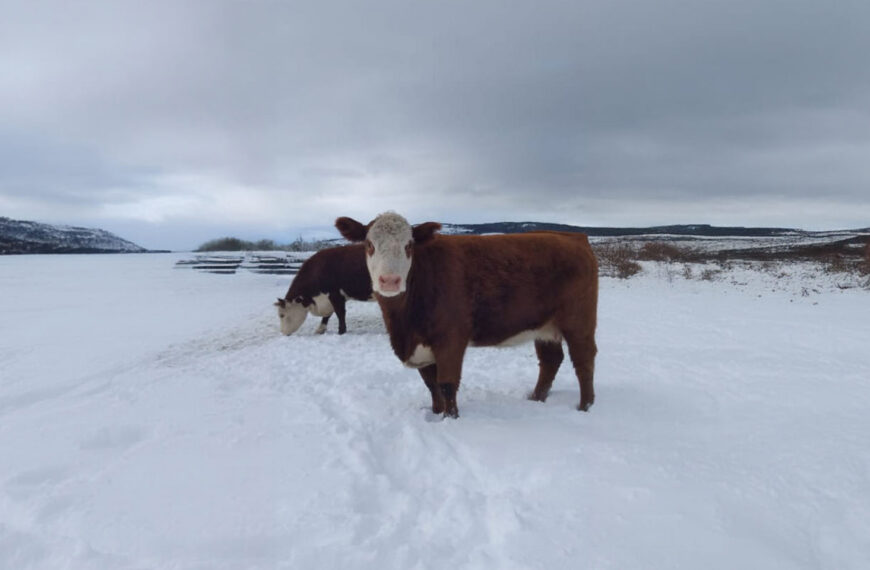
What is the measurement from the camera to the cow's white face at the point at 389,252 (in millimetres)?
3510

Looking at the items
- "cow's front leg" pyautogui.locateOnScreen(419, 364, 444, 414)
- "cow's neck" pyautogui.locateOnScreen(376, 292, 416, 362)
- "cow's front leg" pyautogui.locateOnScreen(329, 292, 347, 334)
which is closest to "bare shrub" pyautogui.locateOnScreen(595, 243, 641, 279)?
"cow's front leg" pyautogui.locateOnScreen(329, 292, 347, 334)

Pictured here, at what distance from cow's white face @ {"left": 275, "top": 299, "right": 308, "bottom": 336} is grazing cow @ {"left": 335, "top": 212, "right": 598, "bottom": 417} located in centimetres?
560

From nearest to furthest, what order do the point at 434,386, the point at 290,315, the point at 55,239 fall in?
the point at 434,386
the point at 290,315
the point at 55,239

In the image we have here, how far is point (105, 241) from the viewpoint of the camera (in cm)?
11500

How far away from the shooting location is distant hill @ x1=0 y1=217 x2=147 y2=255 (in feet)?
252

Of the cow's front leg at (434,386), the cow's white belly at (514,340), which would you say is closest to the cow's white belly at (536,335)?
the cow's white belly at (514,340)

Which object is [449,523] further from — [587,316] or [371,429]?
[587,316]

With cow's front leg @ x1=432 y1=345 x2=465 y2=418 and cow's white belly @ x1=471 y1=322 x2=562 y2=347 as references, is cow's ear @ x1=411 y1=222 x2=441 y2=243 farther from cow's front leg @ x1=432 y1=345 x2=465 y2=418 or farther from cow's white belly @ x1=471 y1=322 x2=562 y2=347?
cow's white belly @ x1=471 y1=322 x2=562 y2=347

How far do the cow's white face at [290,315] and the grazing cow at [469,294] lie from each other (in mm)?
5604

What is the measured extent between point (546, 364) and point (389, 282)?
2129 mm

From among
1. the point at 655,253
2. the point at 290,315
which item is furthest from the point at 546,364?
the point at 655,253

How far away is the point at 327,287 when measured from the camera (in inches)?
362

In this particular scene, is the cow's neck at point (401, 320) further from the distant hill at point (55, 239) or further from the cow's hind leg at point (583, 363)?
the distant hill at point (55, 239)

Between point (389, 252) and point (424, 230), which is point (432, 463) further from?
point (424, 230)
